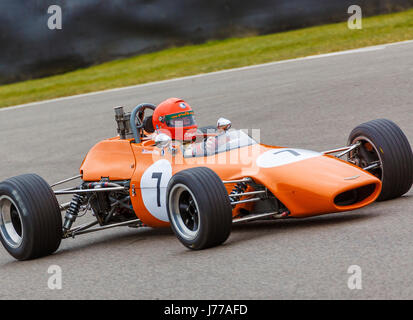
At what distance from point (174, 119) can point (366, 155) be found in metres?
1.73

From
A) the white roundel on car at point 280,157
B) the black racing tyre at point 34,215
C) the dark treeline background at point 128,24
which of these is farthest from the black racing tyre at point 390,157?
the dark treeline background at point 128,24

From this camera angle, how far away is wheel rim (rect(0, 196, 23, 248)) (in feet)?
22.0

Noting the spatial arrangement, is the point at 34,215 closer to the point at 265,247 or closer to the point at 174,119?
the point at 174,119

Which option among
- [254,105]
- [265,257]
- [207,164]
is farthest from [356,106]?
[265,257]

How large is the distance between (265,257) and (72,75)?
16.9 metres

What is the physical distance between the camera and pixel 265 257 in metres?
5.24

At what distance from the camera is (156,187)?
255 inches

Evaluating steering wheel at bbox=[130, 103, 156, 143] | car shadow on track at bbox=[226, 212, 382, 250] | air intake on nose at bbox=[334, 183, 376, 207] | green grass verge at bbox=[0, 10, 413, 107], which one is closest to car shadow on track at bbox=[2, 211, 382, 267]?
car shadow on track at bbox=[226, 212, 382, 250]

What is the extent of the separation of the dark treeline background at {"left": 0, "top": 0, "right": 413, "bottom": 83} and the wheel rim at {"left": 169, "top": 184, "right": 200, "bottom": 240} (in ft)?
46.8

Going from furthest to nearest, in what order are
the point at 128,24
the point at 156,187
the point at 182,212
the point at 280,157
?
the point at 128,24 → the point at 156,187 → the point at 280,157 → the point at 182,212

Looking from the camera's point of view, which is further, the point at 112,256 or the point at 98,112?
the point at 98,112

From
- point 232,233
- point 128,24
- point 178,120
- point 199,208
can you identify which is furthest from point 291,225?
point 128,24
